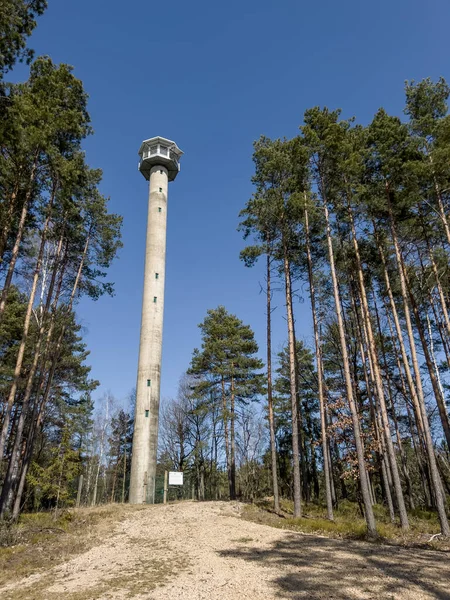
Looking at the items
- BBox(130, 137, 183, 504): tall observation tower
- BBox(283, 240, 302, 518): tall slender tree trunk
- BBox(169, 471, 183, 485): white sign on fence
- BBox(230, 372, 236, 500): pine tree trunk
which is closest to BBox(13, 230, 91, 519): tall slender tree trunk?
BBox(130, 137, 183, 504): tall observation tower

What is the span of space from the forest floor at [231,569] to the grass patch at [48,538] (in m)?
0.08

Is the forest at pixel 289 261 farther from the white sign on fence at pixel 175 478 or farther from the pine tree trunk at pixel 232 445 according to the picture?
the white sign on fence at pixel 175 478

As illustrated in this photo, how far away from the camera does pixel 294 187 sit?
15.3 metres

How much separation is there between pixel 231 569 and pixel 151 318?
16.0 m

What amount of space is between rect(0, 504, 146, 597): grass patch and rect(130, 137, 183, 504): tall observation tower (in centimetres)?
392

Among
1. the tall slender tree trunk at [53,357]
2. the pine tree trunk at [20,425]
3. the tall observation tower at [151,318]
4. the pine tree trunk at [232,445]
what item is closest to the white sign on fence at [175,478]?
the tall observation tower at [151,318]

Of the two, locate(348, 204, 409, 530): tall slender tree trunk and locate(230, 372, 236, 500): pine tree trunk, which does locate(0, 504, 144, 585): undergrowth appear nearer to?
locate(230, 372, 236, 500): pine tree trunk

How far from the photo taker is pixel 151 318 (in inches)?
853

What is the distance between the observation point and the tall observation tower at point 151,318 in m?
18.9

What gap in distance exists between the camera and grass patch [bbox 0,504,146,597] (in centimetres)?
797

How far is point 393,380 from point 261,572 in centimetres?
1769

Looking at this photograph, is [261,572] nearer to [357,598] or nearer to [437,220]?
[357,598]

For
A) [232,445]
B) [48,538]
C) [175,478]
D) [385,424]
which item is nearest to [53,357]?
[48,538]

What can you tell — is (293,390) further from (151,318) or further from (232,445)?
(151,318)
